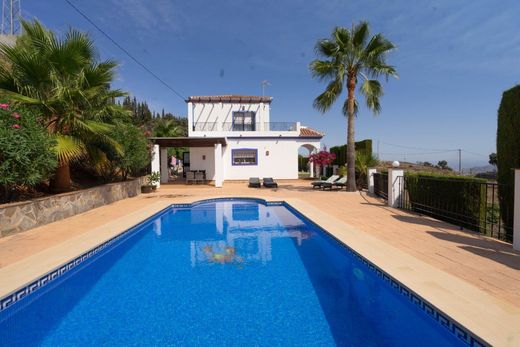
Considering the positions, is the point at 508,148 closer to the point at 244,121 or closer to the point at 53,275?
the point at 53,275

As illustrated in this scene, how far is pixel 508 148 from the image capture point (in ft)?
19.1

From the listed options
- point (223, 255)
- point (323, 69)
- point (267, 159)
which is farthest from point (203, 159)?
point (223, 255)

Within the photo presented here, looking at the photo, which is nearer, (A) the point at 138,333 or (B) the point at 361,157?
(A) the point at 138,333

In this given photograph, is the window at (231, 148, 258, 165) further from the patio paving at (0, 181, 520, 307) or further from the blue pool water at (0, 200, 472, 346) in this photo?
the blue pool water at (0, 200, 472, 346)

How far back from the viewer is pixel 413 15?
1040 centimetres

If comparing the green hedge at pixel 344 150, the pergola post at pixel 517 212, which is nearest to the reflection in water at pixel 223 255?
the pergola post at pixel 517 212

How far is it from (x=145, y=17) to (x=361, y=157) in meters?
13.1

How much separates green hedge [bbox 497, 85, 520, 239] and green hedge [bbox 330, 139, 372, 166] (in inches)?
390

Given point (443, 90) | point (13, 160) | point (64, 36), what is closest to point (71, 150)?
point (13, 160)

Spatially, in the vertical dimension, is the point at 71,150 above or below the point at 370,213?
above

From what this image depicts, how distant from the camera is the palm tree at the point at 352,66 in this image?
42.7 feet

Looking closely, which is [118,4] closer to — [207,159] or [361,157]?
[207,159]

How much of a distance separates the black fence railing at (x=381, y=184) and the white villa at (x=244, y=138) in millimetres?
9674

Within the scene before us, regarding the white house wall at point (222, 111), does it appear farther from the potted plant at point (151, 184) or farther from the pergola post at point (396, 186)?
the pergola post at point (396, 186)
